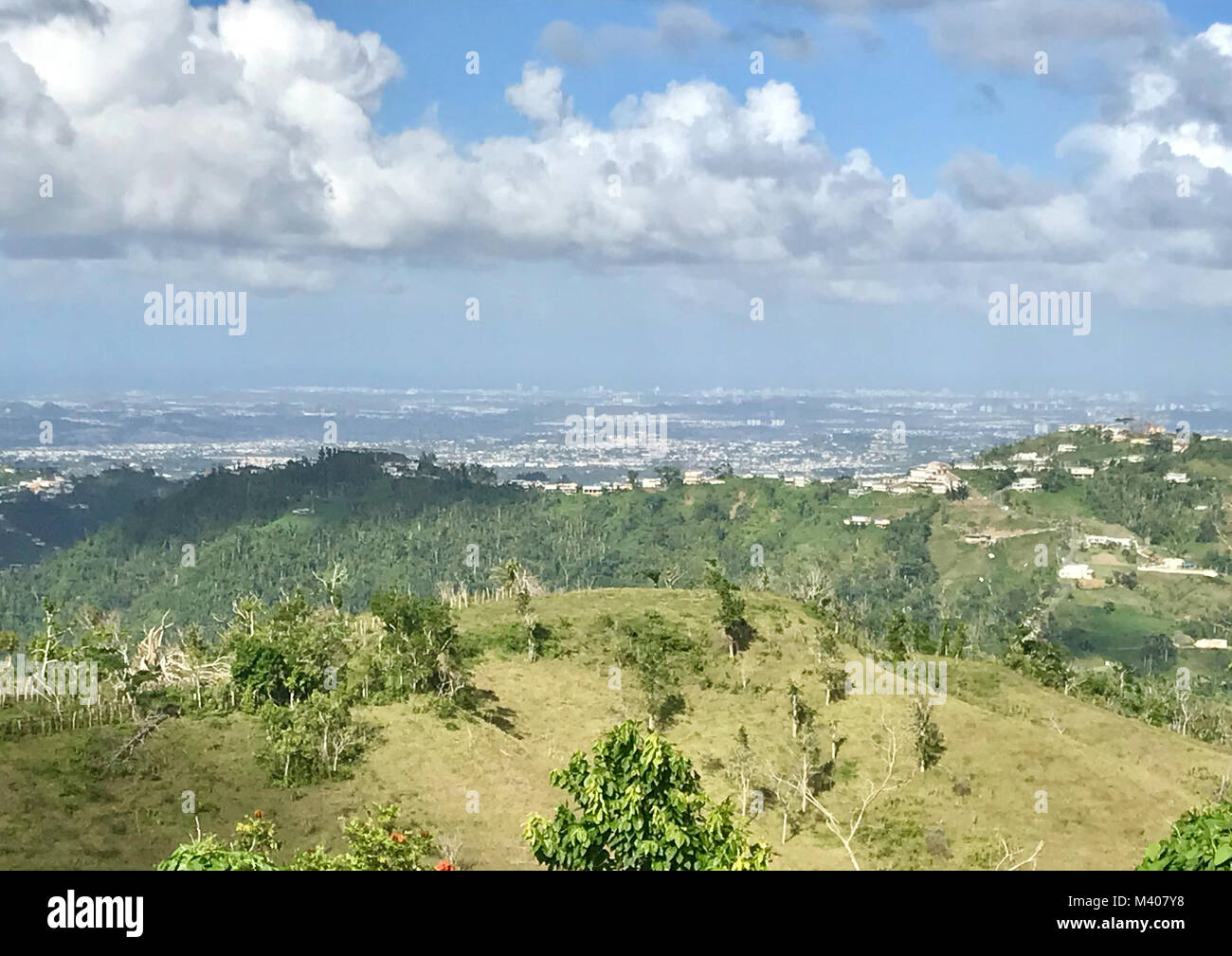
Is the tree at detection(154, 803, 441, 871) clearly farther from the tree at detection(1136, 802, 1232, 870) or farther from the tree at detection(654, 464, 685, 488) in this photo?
the tree at detection(654, 464, 685, 488)

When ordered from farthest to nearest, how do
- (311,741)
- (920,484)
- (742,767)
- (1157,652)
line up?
(920,484)
(1157,652)
(742,767)
(311,741)

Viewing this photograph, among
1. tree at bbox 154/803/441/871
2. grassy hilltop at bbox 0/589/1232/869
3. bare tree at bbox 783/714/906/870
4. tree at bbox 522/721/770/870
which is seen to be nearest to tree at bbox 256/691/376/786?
grassy hilltop at bbox 0/589/1232/869

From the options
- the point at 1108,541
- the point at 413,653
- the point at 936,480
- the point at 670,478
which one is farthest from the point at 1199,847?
the point at 936,480

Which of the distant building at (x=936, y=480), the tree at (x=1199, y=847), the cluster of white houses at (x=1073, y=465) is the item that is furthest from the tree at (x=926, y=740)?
the cluster of white houses at (x=1073, y=465)

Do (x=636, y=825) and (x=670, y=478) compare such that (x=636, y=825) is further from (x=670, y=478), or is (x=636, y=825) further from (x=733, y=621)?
(x=670, y=478)

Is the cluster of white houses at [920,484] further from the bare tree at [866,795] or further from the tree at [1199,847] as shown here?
the tree at [1199,847]

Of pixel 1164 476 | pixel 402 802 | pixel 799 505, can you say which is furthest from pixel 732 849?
pixel 1164 476
